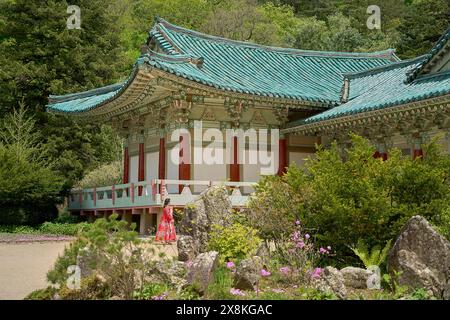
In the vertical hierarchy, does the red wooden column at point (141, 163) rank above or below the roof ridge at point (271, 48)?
below

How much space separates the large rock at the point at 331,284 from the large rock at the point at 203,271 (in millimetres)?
1275

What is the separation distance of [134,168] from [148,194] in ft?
16.5

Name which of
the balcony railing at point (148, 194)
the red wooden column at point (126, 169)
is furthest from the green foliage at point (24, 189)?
the red wooden column at point (126, 169)

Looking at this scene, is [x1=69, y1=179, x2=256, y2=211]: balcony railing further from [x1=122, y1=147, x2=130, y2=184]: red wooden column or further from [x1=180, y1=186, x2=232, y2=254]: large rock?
[x1=180, y1=186, x2=232, y2=254]: large rock

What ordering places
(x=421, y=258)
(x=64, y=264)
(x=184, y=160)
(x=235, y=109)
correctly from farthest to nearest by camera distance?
1. (x=235, y=109)
2. (x=184, y=160)
3. (x=421, y=258)
4. (x=64, y=264)

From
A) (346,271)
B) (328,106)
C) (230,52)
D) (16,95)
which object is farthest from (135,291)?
(16,95)

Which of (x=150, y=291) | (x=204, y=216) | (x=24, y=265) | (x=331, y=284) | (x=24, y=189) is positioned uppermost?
(x=24, y=189)

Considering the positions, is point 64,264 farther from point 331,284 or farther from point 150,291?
point 331,284

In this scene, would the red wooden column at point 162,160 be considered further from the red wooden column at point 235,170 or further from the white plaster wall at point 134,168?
the white plaster wall at point 134,168

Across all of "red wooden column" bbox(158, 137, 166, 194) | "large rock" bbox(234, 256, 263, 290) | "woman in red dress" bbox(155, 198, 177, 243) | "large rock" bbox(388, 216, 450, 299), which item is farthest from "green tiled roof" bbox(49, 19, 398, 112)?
"large rock" bbox(388, 216, 450, 299)

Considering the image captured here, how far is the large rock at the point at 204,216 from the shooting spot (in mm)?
10102

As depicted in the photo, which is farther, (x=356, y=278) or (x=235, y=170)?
(x=235, y=170)

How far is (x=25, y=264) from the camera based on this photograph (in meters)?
11.8

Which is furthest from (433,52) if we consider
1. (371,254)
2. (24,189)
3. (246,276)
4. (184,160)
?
(24,189)
